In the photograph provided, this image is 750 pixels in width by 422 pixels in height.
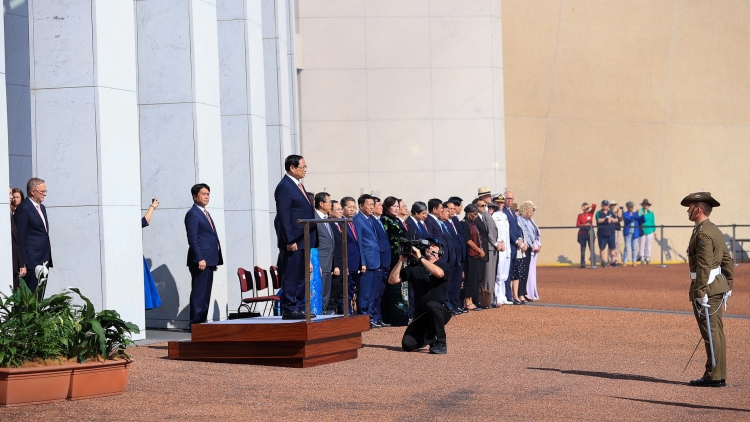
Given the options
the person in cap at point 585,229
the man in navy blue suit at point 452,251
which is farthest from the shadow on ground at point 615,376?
the person in cap at point 585,229

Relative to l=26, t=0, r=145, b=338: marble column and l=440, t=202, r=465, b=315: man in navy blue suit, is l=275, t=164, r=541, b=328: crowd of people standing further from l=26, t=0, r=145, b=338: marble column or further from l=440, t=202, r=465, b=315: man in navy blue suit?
l=26, t=0, r=145, b=338: marble column

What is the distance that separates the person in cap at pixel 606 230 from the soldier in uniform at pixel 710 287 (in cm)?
1957

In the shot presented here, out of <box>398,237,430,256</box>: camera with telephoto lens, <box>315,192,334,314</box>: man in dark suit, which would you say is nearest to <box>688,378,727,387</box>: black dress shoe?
<box>398,237,430,256</box>: camera with telephoto lens

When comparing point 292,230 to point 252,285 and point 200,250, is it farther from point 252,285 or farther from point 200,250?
point 252,285

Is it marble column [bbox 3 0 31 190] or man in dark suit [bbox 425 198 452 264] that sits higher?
marble column [bbox 3 0 31 190]

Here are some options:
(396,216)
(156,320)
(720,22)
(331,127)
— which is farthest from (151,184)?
(720,22)

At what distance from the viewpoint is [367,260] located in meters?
14.9

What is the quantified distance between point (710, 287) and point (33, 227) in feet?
22.3

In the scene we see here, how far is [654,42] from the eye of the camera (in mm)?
32125

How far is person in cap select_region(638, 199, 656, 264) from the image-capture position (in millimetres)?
30719

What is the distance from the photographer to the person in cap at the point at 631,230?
3028 centimetres

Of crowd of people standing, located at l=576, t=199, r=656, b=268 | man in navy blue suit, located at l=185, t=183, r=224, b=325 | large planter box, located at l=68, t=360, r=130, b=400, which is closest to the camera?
large planter box, located at l=68, t=360, r=130, b=400

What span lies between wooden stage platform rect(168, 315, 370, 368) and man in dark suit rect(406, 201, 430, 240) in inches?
198

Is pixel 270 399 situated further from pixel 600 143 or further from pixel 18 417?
pixel 600 143
